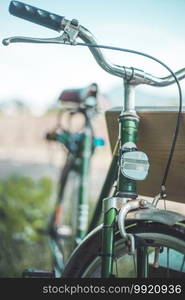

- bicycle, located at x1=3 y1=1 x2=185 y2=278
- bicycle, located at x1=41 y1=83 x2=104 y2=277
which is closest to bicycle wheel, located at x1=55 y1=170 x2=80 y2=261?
bicycle, located at x1=41 y1=83 x2=104 y2=277

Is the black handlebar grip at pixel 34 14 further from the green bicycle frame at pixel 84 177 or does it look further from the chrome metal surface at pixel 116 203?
the green bicycle frame at pixel 84 177

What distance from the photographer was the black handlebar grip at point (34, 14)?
51.3 inches

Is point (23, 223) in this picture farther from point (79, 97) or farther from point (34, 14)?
point (34, 14)

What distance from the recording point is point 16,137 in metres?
6.60

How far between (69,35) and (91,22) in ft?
1.83

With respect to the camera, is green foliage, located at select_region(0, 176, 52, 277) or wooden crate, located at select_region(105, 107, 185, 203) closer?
wooden crate, located at select_region(105, 107, 185, 203)

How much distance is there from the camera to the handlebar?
1.30 metres

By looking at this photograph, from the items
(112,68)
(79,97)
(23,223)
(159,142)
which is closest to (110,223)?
(159,142)

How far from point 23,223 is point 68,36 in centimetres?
253

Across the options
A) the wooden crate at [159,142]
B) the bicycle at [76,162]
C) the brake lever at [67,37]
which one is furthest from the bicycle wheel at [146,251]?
the bicycle at [76,162]

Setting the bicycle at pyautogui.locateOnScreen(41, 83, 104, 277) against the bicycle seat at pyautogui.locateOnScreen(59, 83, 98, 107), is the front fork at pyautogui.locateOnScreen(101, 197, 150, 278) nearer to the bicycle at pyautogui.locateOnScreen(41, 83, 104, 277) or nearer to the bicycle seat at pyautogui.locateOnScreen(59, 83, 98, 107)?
the bicycle at pyautogui.locateOnScreen(41, 83, 104, 277)

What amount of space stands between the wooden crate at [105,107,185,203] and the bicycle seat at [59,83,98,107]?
3.53 feet

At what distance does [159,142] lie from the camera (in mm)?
1508

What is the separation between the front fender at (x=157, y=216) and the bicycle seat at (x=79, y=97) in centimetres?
137
